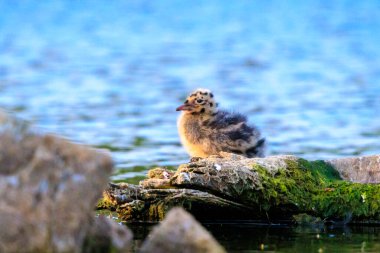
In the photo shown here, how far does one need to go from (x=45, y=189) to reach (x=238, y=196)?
4.09 metres

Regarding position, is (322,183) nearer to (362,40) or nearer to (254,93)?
(254,93)

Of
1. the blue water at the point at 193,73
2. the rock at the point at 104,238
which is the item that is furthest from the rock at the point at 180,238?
the blue water at the point at 193,73

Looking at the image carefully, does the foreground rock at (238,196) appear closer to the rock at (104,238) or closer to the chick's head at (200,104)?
the chick's head at (200,104)

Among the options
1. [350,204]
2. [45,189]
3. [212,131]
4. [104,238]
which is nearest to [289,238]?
[350,204]

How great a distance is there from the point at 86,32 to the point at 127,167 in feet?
92.1

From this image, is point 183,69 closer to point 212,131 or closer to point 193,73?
point 193,73

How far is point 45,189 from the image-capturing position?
788 centimetres

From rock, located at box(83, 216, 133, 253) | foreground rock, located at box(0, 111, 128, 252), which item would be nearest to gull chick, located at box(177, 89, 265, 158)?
rock, located at box(83, 216, 133, 253)

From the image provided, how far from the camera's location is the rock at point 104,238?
846 cm

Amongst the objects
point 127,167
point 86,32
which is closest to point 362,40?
point 86,32

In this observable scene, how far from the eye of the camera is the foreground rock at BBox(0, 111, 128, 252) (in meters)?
7.69

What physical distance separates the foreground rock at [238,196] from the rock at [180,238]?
3213mm

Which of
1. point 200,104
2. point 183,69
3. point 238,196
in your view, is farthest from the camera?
point 183,69

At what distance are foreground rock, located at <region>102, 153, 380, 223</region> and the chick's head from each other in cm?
160
